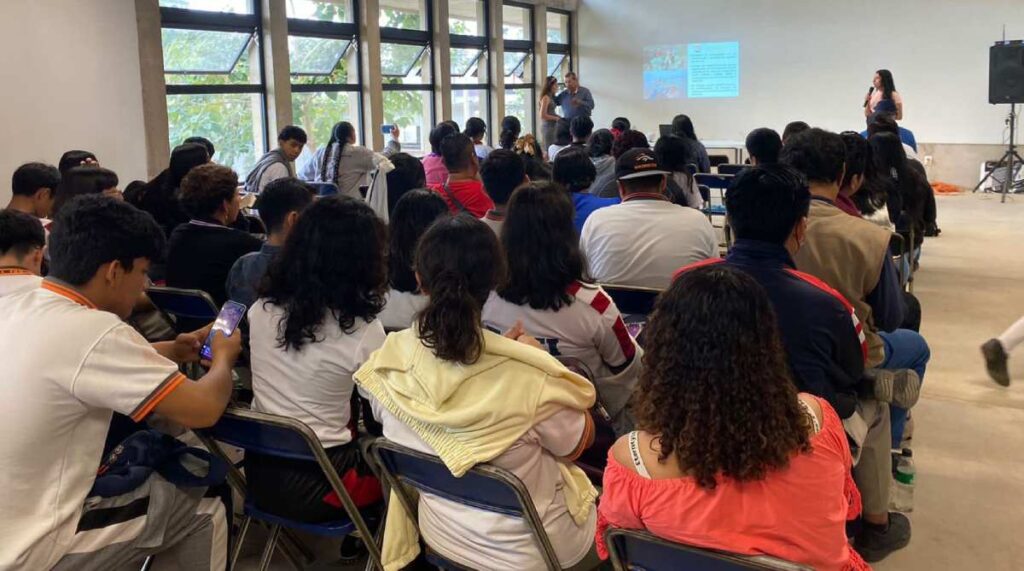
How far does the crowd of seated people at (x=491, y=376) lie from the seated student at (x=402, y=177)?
2.14m

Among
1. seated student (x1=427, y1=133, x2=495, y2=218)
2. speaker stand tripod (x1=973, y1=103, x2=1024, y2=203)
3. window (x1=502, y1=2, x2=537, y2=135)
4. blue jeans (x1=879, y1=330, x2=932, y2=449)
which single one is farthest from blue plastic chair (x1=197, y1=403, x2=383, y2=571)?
window (x1=502, y1=2, x2=537, y2=135)

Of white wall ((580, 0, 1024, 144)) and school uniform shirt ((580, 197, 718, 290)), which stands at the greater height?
white wall ((580, 0, 1024, 144))

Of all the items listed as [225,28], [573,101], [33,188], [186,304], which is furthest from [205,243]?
[573,101]

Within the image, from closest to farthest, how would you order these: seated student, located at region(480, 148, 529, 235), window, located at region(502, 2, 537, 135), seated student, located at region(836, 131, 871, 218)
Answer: seated student, located at region(836, 131, 871, 218)
seated student, located at region(480, 148, 529, 235)
window, located at region(502, 2, 537, 135)

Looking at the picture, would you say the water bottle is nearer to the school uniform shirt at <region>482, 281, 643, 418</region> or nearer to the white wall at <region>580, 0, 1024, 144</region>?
the school uniform shirt at <region>482, 281, 643, 418</region>

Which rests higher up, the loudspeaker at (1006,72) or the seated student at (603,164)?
the loudspeaker at (1006,72)

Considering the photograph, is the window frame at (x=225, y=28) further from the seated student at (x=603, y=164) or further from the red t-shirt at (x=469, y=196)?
the red t-shirt at (x=469, y=196)

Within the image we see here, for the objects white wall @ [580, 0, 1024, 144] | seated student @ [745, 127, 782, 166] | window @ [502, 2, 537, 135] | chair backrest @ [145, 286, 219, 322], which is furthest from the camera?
window @ [502, 2, 537, 135]

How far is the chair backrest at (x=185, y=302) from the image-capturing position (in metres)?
2.85

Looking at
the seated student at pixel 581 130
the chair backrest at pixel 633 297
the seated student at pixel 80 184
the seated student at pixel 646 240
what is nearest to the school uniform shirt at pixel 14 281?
the seated student at pixel 80 184

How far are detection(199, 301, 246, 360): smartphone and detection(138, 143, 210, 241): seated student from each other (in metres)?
2.16

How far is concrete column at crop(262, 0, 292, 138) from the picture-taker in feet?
27.0

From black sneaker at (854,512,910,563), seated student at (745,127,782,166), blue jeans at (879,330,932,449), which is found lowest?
black sneaker at (854,512,910,563)

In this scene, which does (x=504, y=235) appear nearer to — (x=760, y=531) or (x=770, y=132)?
(x=760, y=531)
